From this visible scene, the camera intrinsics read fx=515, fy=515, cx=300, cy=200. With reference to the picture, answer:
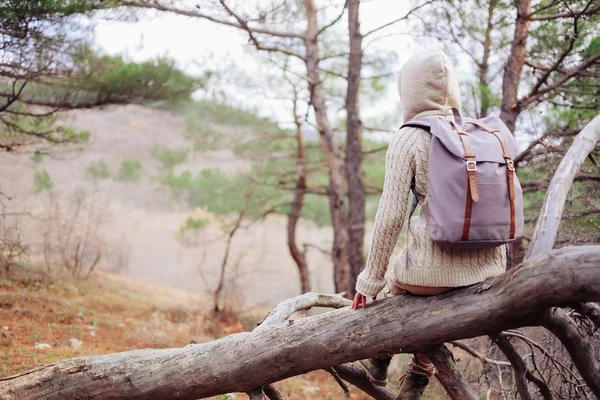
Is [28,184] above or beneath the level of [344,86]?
beneath

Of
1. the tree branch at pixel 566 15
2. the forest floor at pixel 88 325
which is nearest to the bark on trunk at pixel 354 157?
the forest floor at pixel 88 325

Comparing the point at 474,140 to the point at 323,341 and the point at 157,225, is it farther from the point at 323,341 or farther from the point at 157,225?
the point at 157,225

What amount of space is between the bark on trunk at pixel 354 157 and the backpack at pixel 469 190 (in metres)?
6.18

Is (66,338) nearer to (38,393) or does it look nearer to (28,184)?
(38,393)

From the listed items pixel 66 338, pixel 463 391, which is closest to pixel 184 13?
pixel 66 338

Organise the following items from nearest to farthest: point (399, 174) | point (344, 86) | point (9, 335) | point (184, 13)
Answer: point (399, 174) < point (9, 335) < point (184, 13) < point (344, 86)

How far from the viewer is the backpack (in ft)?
6.67

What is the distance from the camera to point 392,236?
2.27m

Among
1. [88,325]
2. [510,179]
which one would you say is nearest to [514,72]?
[510,179]

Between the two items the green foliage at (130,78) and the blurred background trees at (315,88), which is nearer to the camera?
the blurred background trees at (315,88)

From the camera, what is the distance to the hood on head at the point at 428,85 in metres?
2.27

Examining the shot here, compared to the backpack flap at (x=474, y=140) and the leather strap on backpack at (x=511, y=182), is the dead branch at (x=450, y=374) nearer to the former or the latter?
the leather strap on backpack at (x=511, y=182)

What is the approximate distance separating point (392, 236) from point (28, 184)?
1100 centimetres

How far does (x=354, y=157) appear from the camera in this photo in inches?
332
